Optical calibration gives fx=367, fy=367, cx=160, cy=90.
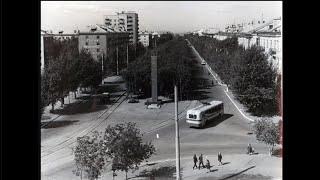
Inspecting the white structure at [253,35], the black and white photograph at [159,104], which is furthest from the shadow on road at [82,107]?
the white structure at [253,35]

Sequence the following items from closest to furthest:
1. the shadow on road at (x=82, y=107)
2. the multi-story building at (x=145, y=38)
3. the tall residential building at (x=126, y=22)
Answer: the tall residential building at (x=126, y=22), the multi-story building at (x=145, y=38), the shadow on road at (x=82, y=107)

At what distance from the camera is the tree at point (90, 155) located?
1361 millimetres

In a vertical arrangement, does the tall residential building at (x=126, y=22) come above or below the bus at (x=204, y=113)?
above

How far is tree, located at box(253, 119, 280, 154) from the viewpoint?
48.5 inches

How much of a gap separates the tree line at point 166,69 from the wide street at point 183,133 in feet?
0.18

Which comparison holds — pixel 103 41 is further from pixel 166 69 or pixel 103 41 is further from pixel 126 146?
pixel 126 146

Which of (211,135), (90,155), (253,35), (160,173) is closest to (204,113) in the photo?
(211,135)

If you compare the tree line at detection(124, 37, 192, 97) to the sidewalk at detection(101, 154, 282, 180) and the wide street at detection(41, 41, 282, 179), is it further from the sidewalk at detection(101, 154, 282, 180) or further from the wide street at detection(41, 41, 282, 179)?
the sidewalk at detection(101, 154, 282, 180)

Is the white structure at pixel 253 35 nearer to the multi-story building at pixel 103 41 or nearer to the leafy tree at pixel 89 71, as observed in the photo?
the multi-story building at pixel 103 41

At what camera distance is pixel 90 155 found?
54.9 inches

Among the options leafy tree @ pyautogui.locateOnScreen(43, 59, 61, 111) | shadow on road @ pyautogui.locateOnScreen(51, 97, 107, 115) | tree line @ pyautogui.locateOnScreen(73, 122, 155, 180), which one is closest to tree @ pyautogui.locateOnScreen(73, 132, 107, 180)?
tree line @ pyautogui.locateOnScreen(73, 122, 155, 180)

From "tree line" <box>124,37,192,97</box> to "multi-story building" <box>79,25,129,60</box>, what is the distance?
0.10 metres

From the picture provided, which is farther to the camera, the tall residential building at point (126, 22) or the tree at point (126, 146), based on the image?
the tree at point (126, 146)
